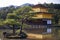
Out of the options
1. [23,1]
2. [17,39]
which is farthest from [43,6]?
[17,39]

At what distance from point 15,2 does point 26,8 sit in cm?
17

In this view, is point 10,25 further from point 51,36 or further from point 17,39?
point 51,36

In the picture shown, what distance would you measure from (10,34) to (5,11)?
31 centimetres

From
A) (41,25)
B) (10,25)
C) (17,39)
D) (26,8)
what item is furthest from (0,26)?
(41,25)

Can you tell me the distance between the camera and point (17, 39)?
1963 mm

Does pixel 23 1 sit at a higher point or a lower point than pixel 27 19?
higher

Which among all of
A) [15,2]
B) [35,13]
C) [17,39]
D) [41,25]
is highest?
[15,2]

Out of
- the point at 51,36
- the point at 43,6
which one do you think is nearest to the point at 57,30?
the point at 51,36

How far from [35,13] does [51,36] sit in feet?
1.24

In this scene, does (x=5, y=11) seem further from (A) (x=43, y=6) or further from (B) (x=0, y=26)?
(A) (x=43, y=6)

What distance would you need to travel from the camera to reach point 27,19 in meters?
2.00

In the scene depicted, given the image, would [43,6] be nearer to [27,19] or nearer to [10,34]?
[27,19]

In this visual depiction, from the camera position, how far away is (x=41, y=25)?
6.66 ft

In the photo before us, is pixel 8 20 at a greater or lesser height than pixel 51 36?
greater
